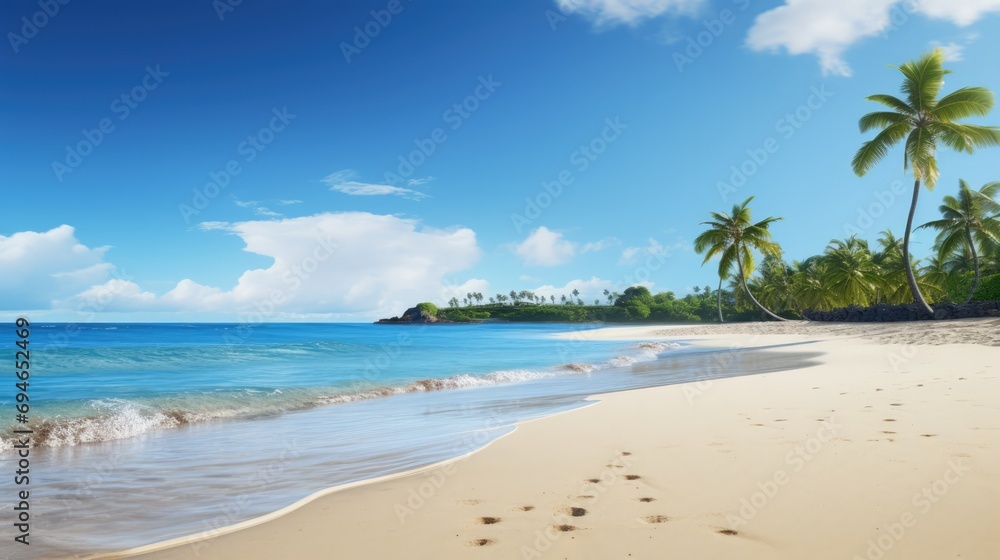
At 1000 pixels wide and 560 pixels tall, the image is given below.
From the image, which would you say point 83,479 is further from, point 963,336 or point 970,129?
point 970,129

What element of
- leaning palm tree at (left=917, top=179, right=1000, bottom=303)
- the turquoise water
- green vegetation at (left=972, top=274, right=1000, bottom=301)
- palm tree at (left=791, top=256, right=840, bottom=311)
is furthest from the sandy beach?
palm tree at (left=791, top=256, right=840, bottom=311)

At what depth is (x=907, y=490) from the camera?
12.0 feet

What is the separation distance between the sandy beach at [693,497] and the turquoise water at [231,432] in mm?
753

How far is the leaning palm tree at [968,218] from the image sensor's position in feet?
113

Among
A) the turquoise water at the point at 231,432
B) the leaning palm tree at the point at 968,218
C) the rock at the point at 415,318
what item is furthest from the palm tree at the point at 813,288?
the rock at the point at 415,318

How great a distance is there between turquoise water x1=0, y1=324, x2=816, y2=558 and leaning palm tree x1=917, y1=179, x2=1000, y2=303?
31670 mm

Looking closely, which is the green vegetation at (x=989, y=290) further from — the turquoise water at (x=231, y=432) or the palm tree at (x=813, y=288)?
the turquoise water at (x=231, y=432)

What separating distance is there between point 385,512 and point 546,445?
7.78 ft

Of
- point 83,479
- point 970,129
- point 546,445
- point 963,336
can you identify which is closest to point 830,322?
point 970,129

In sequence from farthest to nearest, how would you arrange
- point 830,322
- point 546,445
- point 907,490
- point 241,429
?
point 830,322 → point 241,429 → point 546,445 → point 907,490

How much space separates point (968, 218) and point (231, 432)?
45.2m

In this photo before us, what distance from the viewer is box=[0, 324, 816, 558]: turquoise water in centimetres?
419

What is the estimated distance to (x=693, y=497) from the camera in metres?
3.74

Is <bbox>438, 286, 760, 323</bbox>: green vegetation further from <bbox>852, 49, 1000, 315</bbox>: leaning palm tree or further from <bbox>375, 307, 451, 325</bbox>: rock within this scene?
<bbox>852, 49, 1000, 315</bbox>: leaning palm tree
